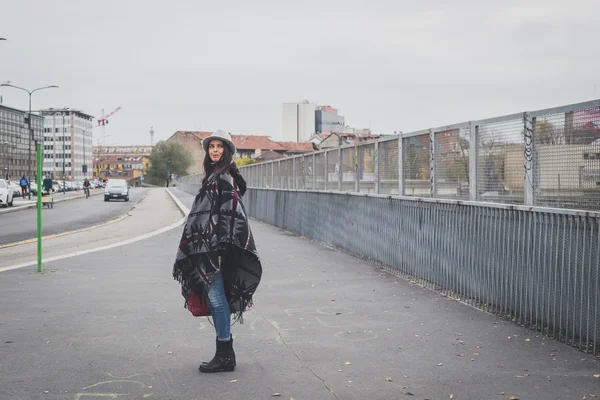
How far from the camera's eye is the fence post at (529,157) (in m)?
7.07

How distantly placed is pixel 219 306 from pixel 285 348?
982 mm

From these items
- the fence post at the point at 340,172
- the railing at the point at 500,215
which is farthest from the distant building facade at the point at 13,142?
the railing at the point at 500,215

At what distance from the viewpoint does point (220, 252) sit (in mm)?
5316

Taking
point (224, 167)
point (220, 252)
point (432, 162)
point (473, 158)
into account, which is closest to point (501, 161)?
point (473, 158)

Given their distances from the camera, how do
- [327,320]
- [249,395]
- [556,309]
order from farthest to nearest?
[327,320]
[556,309]
[249,395]

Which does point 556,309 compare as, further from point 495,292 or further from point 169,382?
point 169,382

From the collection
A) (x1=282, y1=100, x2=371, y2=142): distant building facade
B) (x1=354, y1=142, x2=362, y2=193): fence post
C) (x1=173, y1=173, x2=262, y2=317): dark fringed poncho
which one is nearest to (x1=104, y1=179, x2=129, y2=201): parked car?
(x1=354, y1=142, x2=362, y2=193): fence post

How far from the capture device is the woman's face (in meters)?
5.45

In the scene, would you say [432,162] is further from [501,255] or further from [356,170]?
[356,170]

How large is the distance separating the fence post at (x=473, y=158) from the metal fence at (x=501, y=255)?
20 centimetres

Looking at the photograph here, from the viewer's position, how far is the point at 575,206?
250 inches

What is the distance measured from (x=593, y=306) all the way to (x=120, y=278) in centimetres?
654

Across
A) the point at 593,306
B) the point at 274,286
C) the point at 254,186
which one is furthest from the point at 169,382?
the point at 254,186

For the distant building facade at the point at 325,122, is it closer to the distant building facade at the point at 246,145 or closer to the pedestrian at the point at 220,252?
the distant building facade at the point at 246,145
